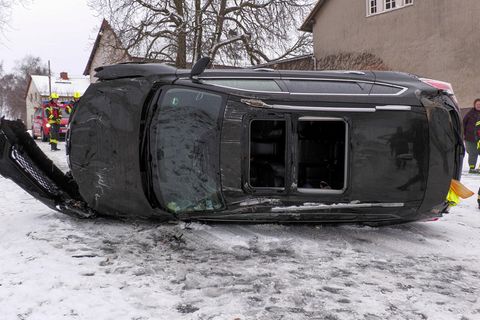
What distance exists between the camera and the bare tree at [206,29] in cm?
1596

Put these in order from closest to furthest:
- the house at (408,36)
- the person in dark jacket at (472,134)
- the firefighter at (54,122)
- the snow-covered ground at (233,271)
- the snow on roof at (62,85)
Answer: the snow-covered ground at (233,271) → the person in dark jacket at (472,134) → the firefighter at (54,122) → the house at (408,36) → the snow on roof at (62,85)

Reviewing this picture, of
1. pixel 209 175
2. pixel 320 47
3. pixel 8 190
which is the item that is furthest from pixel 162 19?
pixel 209 175

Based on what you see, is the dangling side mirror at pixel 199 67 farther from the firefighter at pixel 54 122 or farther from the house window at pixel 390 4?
the house window at pixel 390 4

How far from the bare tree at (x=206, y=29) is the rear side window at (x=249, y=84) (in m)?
12.2

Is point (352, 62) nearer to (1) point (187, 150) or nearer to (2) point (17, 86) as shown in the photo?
(1) point (187, 150)

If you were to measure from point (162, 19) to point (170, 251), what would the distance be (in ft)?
49.5

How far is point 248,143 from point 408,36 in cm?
1598

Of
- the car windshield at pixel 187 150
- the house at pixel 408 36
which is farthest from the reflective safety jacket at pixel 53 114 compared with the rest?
the house at pixel 408 36

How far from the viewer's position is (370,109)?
3.34 meters

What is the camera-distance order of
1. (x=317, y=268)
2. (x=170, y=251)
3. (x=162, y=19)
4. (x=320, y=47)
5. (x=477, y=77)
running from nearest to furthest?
1. (x=317, y=268)
2. (x=170, y=251)
3. (x=477, y=77)
4. (x=162, y=19)
5. (x=320, y=47)

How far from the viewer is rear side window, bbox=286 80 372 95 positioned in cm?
340

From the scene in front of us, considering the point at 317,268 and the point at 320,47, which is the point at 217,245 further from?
the point at 320,47

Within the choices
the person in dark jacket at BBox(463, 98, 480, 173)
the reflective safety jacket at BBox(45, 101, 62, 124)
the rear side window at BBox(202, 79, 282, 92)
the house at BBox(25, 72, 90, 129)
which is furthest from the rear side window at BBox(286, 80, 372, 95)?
the house at BBox(25, 72, 90, 129)

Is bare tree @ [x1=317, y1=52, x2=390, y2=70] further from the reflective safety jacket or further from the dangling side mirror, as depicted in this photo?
the dangling side mirror
